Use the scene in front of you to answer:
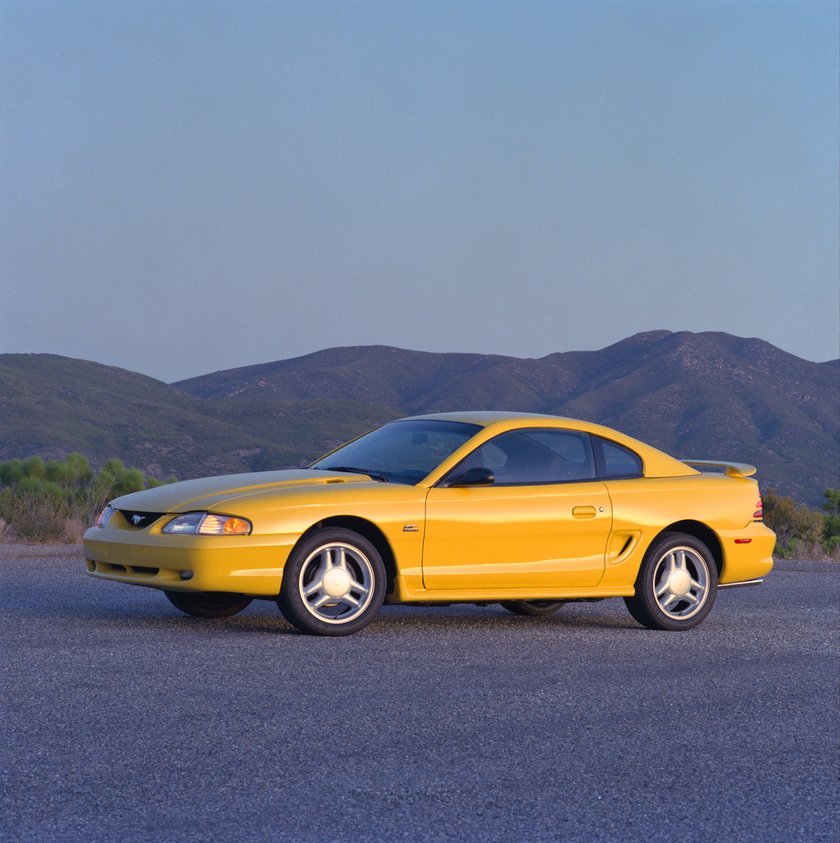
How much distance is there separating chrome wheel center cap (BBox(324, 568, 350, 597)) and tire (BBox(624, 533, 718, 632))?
2383 millimetres

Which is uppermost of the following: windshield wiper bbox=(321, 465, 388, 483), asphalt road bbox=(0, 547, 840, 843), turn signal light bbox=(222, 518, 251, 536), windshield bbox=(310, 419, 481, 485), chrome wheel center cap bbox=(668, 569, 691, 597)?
windshield bbox=(310, 419, 481, 485)

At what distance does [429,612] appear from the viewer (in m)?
11.4

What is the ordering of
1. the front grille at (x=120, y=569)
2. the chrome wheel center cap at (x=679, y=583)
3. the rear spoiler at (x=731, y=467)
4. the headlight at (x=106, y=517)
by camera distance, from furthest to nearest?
the rear spoiler at (x=731, y=467) → the chrome wheel center cap at (x=679, y=583) → the headlight at (x=106, y=517) → the front grille at (x=120, y=569)

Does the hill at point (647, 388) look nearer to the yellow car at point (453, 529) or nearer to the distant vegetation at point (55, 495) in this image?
the distant vegetation at point (55, 495)

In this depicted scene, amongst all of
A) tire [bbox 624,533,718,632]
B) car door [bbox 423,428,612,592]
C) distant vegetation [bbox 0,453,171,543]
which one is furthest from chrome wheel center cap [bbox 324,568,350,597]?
distant vegetation [bbox 0,453,171,543]

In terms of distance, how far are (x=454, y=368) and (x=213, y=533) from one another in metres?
119

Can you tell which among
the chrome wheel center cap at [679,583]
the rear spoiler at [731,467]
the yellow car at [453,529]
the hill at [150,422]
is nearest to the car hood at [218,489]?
the yellow car at [453,529]

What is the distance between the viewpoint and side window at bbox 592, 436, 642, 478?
10727 millimetres

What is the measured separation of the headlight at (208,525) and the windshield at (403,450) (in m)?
1.27

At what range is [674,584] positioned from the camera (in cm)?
1070

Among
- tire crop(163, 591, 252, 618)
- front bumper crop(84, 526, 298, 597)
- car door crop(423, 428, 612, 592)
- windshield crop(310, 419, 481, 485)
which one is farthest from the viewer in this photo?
tire crop(163, 591, 252, 618)

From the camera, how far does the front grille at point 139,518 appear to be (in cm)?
962

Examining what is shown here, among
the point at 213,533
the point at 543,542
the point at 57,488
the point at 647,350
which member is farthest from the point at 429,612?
the point at 647,350

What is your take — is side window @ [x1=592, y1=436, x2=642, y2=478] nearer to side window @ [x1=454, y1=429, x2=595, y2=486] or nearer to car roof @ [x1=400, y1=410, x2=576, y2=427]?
side window @ [x1=454, y1=429, x2=595, y2=486]
